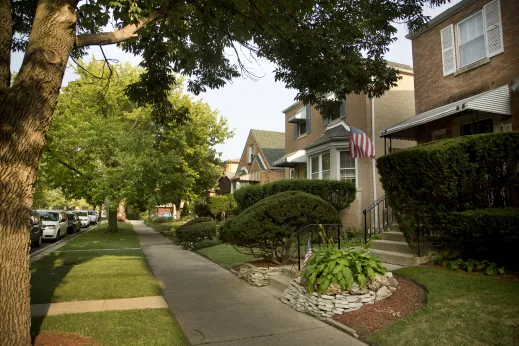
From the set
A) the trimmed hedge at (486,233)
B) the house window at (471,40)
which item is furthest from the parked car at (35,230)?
the house window at (471,40)

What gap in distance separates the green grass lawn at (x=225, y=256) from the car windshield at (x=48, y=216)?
401 inches

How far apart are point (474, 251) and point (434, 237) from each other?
721mm

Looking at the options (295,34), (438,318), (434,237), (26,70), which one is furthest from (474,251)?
(26,70)

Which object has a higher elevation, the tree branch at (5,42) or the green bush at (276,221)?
the tree branch at (5,42)

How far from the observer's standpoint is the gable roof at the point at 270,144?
91.9 ft

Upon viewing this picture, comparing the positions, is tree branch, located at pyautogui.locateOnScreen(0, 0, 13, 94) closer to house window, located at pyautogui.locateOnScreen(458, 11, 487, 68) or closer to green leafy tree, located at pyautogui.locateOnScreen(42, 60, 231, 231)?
house window, located at pyautogui.locateOnScreen(458, 11, 487, 68)

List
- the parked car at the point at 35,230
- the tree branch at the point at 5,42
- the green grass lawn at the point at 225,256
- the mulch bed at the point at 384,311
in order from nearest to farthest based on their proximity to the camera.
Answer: the tree branch at the point at 5,42 < the mulch bed at the point at 384,311 < the green grass lawn at the point at 225,256 < the parked car at the point at 35,230

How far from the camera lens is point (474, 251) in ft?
23.1

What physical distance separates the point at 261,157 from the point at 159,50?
2061 cm

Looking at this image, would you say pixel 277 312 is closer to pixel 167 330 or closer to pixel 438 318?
pixel 167 330

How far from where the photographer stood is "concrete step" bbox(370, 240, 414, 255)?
837 centimetres

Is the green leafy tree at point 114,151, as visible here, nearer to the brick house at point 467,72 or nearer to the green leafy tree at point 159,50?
the green leafy tree at point 159,50

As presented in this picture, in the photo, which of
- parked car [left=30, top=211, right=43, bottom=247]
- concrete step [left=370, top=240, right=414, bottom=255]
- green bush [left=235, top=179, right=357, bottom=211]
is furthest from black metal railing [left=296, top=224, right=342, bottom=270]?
parked car [left=30, top=211, right=43, bottom=247]

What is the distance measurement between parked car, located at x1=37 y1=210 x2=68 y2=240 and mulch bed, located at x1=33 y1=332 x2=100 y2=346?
16452 millimetres
